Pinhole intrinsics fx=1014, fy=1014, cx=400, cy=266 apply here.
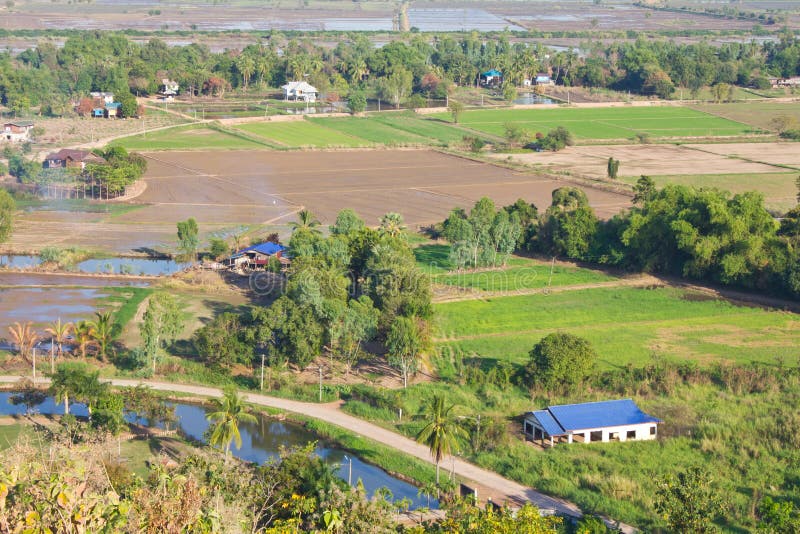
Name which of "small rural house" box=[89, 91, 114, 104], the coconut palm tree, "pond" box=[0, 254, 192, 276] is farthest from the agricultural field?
the coconut palm tree

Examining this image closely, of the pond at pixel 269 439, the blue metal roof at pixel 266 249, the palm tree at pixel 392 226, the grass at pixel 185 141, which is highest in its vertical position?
the palm tree at pixel 392 226

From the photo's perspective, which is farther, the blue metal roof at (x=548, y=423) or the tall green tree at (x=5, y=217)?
the tall green tree at (x=5, y=217)

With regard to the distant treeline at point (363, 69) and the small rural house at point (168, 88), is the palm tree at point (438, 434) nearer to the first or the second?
the distant treeline at point (363, 69)

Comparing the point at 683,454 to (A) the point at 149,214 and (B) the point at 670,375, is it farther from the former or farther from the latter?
(A) the point at 149,214

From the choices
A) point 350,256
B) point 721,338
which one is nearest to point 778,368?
point 721,338

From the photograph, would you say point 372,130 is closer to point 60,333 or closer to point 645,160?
point 645,160

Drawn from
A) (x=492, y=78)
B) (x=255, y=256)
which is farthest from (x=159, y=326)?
(x=492, y=78)

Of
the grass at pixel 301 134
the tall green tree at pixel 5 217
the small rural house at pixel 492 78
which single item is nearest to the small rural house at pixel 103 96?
the grass at pixel 301 134
